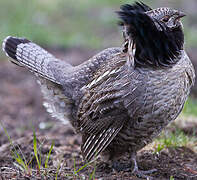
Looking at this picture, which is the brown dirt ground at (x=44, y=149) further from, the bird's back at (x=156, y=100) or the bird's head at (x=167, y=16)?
the bird's head at (x=167, y=16)

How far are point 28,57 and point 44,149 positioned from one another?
4.32 ft

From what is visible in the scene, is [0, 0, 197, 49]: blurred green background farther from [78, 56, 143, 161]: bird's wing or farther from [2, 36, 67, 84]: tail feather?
[78, 56, 143, 161]: bird's wing

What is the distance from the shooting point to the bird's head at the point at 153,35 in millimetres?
4328

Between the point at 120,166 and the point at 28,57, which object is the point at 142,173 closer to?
the point at 120,166

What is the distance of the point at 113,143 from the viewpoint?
4684 millimetres

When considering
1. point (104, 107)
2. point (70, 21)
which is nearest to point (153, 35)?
point (104, 107)

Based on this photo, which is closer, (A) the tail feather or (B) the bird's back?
(B) the bird's back

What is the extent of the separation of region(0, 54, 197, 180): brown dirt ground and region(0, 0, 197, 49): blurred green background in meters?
2.59

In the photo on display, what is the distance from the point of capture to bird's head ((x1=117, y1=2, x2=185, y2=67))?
→ 4.33 metres

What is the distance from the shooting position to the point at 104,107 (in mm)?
4559

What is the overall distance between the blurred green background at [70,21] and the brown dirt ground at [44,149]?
259 cm

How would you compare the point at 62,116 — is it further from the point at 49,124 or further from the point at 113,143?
the point at 49,124

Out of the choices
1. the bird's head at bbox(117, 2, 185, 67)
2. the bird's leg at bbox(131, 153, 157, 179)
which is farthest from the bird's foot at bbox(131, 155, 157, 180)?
the bird's head at bbox(117, 2, 185, 67)

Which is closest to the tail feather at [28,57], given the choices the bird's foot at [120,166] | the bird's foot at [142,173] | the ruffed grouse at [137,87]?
the ruffed grouse at [137,87]
